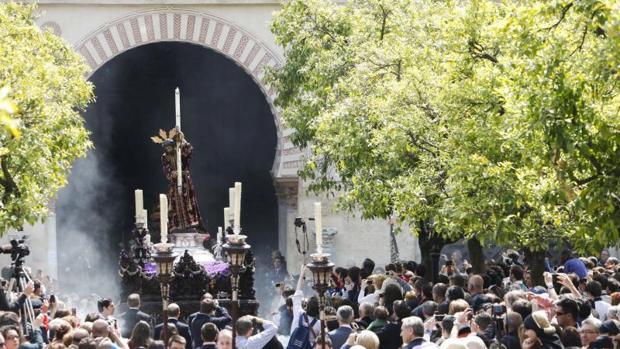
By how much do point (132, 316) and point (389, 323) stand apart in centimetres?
313

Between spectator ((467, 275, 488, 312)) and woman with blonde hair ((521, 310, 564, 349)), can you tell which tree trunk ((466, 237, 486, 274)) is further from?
woman with blonde hair ((521, 310, 564, 349))

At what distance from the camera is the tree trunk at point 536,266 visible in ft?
51.9

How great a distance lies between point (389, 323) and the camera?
11.8 m

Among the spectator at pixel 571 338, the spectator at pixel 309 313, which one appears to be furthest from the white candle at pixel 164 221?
the spectator at pixel 571 338

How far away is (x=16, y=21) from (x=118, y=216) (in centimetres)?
1138

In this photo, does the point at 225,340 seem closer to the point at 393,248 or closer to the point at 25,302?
the point at 25,302

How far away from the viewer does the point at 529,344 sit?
31.8 ft

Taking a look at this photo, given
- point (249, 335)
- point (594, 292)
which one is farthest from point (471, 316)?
point (594, 292)

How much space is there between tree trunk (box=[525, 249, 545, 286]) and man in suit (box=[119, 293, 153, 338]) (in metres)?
4.52

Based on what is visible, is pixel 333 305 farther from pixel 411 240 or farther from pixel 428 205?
pixel 411 240

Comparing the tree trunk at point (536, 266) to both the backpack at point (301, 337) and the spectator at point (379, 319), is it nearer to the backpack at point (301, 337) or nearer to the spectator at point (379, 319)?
the spectator at point (379, 319)

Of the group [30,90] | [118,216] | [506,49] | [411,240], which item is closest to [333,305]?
[506,49]

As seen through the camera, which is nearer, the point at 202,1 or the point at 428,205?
the point at 428,205

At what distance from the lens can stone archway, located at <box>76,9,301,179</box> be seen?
24.9 metres
